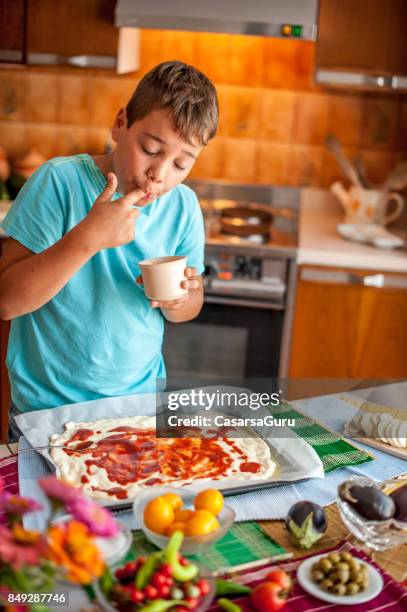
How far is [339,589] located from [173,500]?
0.25 meters

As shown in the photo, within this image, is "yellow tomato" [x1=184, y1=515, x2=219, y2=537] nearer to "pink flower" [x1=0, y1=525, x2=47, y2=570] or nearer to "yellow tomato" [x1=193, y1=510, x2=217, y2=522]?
"yellow tomato" [x1=193, y1=510, x2=217, y2=522]

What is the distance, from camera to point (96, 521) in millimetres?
818

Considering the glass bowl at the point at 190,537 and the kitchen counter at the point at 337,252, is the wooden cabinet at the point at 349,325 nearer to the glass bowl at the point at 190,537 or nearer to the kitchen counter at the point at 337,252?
the kitchen counter at the point at 337,252

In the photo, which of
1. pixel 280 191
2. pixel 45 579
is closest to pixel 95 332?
pixel 45 579

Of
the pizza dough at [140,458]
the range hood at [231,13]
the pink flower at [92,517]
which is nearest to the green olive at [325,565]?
the pizza dough at [140,458]

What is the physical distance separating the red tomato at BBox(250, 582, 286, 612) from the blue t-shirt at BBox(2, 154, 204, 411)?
2.08ft

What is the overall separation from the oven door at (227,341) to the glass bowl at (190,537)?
1631mm

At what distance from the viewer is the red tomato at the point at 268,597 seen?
954mm

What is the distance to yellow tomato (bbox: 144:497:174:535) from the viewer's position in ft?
3.45

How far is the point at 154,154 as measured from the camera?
1.38 meters

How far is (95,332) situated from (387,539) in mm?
680

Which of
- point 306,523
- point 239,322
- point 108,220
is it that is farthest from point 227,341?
point 306,523

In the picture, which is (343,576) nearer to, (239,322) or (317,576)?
(317,576)

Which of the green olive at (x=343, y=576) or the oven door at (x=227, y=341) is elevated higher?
the green olive at (x=343, y=576)
